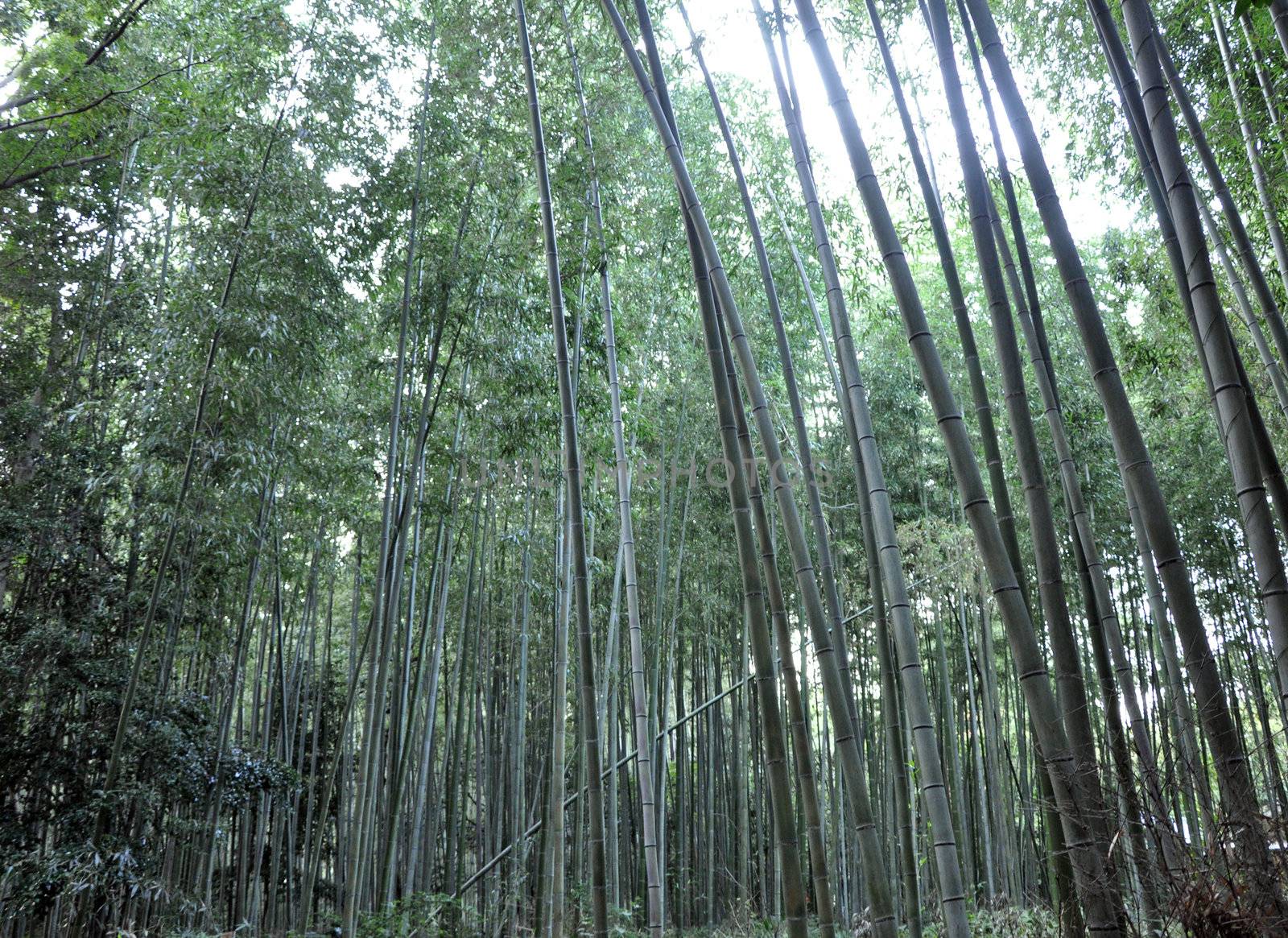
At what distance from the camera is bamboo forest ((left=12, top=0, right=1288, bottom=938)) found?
5.88ft

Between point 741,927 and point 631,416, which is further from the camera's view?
point 631,416

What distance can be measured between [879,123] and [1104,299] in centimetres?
321

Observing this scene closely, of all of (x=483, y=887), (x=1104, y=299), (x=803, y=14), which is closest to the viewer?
(x=803, y=14)

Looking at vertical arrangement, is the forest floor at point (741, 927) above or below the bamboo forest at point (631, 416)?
below

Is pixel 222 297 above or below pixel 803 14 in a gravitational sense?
above

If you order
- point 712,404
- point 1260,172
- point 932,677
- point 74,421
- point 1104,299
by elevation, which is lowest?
A: point 932,677

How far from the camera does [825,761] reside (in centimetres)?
777

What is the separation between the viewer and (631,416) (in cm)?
601

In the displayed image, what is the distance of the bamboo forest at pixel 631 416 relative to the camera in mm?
1792

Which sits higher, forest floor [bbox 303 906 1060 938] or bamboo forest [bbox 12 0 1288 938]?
bamboo forest [bbox 12 0 1288 938]

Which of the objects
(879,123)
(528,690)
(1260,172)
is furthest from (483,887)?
(1260,172)

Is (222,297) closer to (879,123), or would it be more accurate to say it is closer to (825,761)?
(879,123)

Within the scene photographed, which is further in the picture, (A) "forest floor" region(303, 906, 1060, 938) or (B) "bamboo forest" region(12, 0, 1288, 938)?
(A) "forest floor" region(303, 906, 1060, 938)

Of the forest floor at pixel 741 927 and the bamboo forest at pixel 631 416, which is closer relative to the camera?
the bamboo forest at pixel 631 416
